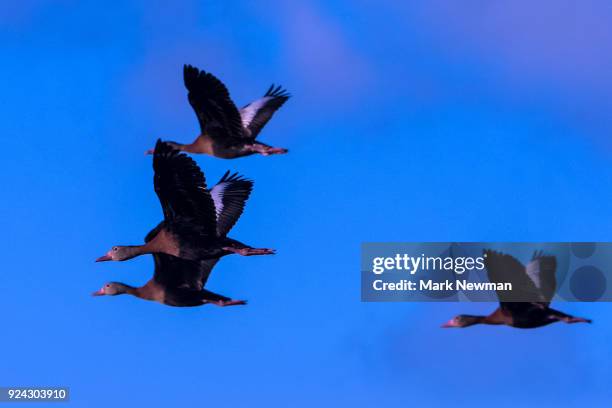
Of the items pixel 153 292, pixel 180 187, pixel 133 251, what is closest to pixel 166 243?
pixel 153 292

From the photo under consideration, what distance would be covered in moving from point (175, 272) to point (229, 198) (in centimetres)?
419

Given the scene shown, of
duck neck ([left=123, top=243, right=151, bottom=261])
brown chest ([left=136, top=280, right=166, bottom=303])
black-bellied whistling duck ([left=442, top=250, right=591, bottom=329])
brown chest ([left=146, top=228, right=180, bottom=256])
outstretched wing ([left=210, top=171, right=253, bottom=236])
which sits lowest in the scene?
black-bellied whistling duck ([left=442, top=250, right=591, bottom=329])

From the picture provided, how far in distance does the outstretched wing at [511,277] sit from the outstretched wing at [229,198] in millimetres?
7398

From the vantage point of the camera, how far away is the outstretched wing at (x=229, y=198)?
42.1 metres

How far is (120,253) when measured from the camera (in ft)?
135

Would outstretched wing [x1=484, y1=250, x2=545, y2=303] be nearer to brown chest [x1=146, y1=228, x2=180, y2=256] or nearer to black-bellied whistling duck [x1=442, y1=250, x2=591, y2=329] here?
black-bellied whistling duck [x1=442, y1=250, x2=591, y2=329]

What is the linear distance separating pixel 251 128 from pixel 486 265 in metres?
9.26

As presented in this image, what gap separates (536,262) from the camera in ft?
127

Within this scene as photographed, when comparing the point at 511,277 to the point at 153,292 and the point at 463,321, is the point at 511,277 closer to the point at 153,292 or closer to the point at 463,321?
the point at 463,321

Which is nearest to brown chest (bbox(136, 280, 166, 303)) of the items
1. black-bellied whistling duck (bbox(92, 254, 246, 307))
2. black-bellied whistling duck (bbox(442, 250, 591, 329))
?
black-bellied whistling duck (bbox(92, 254, 246, 307))

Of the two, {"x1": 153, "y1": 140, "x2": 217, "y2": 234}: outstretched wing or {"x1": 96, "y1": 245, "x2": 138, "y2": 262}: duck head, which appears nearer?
{"x1": 153, "y1": 140, "x2": 217, "y2": 234}: outstretched wing

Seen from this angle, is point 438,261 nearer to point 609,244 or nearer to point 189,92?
point 609,244

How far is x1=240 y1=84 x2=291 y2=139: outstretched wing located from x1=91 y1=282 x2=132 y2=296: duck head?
16.6 ft

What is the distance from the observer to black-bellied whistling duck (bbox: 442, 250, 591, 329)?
3725cm
